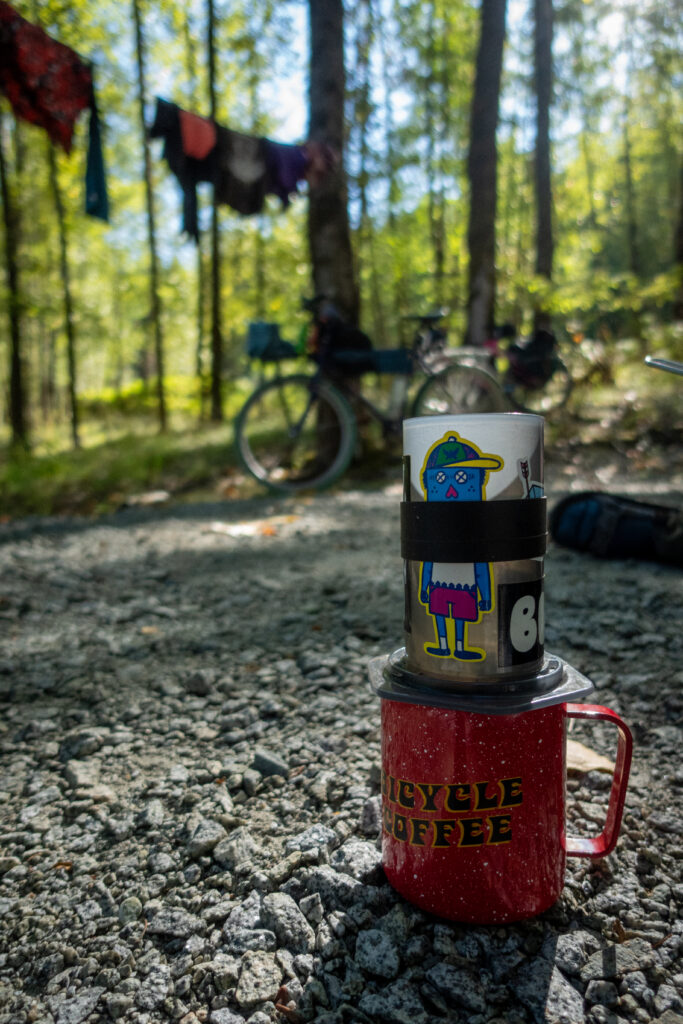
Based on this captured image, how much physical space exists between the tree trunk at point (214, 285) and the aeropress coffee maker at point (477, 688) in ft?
32.5

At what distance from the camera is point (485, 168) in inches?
305

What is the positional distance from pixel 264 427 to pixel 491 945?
25.7 ft

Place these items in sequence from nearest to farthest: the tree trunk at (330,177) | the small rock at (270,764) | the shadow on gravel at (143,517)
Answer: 1. the small rock at (270,764)
2. the shadow on gravel at (143,517)
3. the tree trunk at (330,177)

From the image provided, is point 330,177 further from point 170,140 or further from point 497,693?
point 497,693

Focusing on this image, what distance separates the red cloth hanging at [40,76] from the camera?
18.7ft

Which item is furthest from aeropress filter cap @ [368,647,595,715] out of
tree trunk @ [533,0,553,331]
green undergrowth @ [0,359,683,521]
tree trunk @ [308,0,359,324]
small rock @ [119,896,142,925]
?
tree trunk @ [533,0,553,331]

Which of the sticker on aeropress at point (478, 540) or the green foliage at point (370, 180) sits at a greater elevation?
the green foliage at point (370, 180)

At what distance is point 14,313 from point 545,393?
8535 mm

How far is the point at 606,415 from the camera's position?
8.48m

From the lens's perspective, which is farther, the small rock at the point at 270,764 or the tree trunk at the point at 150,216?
the tree trunk at the point at 150,216

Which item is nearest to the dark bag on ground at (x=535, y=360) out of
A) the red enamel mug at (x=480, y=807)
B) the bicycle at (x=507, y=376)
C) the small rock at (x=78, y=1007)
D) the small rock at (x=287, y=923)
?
the bicycle at (x=507, y=376)

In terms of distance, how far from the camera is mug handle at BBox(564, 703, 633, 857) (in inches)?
55.9

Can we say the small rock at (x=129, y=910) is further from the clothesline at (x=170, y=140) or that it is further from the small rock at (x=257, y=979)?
the clothesline at (x=170, y=140)

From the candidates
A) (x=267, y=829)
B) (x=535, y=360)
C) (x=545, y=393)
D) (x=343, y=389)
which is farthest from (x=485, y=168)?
(x=267, y=829)
